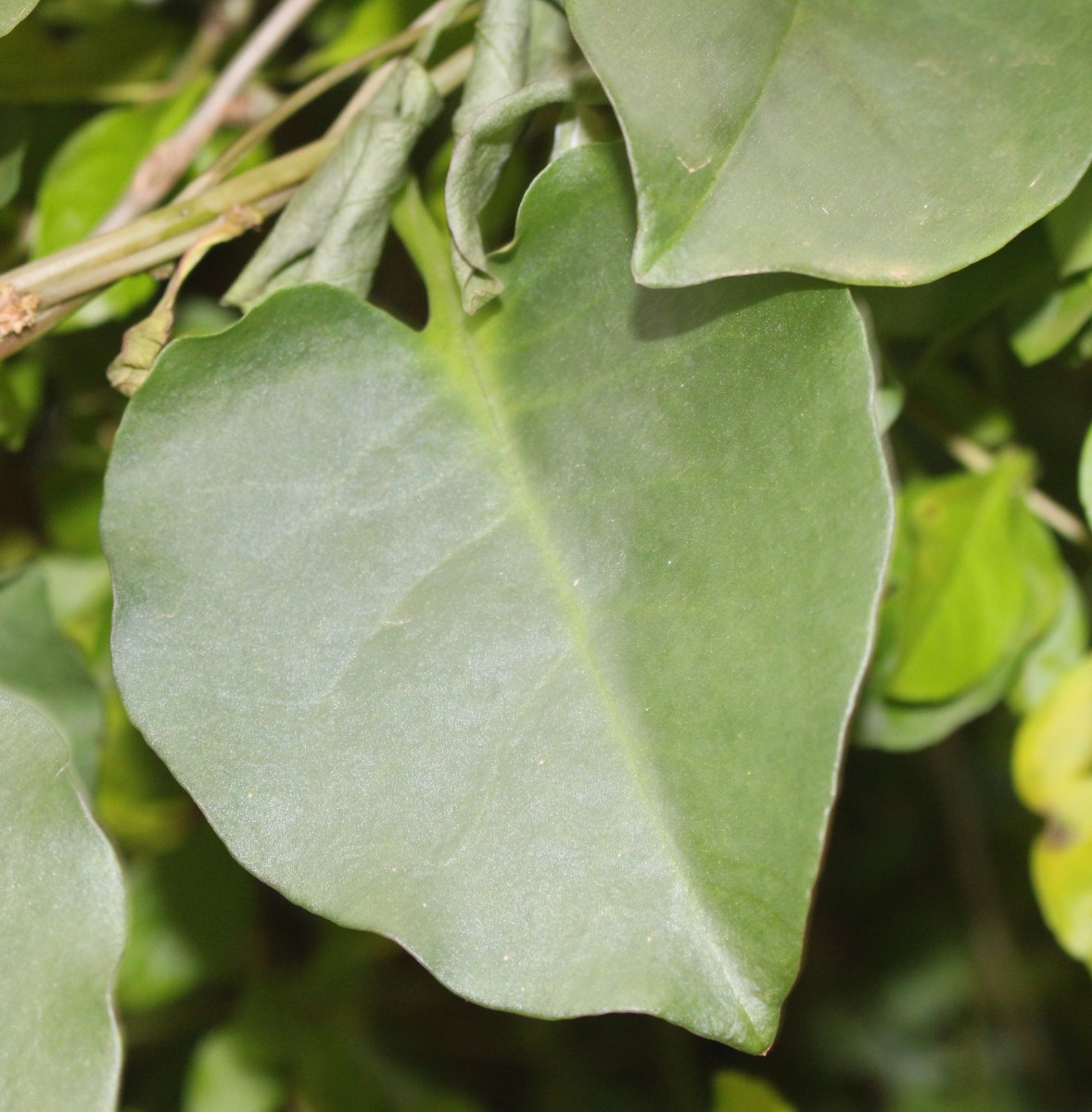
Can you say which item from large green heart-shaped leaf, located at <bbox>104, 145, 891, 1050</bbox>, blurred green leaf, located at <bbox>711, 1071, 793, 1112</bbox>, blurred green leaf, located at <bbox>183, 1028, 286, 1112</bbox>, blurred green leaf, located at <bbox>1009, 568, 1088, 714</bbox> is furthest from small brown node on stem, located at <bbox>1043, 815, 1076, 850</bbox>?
blurred green leaf, located at <bbox>183, 1028, 286, 1112</bbox>

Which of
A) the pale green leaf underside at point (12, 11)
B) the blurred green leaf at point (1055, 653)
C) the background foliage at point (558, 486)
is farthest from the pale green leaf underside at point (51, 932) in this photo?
the blurred green leaf at point (1055, 653)

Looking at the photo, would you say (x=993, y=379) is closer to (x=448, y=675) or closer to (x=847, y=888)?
(x=448, y=675)

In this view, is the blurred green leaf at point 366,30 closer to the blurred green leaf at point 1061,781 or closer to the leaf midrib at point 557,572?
the leaf midrib at point 557,572

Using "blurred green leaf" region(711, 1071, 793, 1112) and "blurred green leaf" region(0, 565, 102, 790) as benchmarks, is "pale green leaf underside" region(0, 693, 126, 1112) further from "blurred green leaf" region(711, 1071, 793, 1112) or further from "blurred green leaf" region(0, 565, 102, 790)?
"blurred green leaf" region(711, 1071, 793, 1112)

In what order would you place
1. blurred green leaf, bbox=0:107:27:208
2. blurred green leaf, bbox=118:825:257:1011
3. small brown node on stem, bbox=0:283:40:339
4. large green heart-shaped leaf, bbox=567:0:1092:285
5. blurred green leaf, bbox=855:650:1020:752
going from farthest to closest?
blurred green leaf, bbox=118:825:257:1011 → blurred green leaf, bbox=855:650:1020:752 → blurred green leaf, bbox=0:107:27:208 → small brown node on stem, bbox=0:283:40:339 → large green heart-shaped leaf, bbox=567:0:1092:285

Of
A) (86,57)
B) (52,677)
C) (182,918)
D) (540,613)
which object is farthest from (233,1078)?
(86,57)

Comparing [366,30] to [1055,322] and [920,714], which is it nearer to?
[1055,322]

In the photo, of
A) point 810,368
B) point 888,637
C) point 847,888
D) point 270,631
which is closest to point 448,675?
point 270,631
